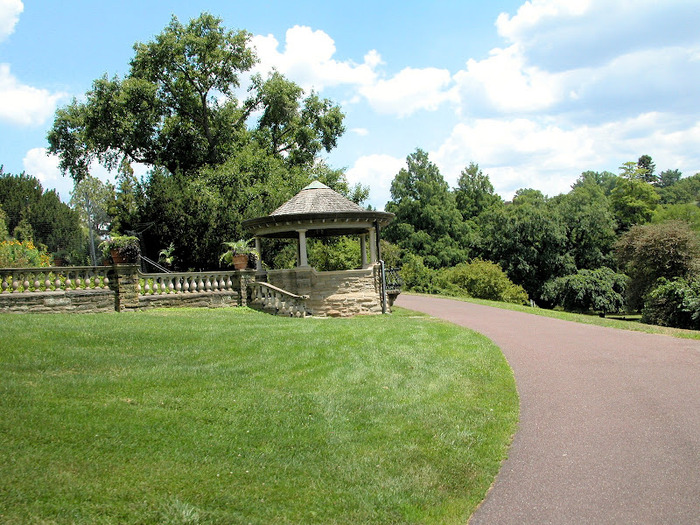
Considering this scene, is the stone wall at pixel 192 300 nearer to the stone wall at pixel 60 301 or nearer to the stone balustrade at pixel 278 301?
the stone balustrade at pixel 278 301

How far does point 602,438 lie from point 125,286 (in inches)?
513

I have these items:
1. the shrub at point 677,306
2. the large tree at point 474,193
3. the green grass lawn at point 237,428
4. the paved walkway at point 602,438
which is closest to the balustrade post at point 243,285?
the green grass lawn at point 237,428

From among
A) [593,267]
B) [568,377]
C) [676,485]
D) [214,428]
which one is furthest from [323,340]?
[593,267]

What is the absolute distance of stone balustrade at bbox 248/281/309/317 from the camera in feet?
55.6

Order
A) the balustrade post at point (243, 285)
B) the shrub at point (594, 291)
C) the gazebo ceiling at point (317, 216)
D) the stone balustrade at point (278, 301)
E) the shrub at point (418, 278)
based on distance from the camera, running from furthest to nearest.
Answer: the shrub at point (594, 291), the shrub at point (418, 278), the gazebo ceiling at point (317, 216), the balustrade post at point (243, 285), the stone balustrade at point (278, 301)

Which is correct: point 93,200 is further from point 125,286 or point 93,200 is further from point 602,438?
point 602,438

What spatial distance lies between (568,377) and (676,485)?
4.30 metres

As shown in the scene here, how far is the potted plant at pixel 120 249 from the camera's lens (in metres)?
15.7

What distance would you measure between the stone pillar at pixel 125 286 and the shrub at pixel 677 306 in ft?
61.5

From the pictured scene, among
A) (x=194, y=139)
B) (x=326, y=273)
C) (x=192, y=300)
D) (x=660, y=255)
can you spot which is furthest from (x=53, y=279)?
(x=660, y=255)

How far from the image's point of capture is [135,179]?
33.8 metres

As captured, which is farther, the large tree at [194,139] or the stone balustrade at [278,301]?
the large tree at [194,139]

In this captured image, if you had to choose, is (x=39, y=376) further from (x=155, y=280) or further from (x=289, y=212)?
(x=289, y=212)

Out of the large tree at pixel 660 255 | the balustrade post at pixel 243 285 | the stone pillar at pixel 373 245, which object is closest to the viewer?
the balustrade post at pixel 243 285
